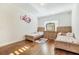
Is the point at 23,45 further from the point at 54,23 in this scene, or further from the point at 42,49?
the point at 54,23

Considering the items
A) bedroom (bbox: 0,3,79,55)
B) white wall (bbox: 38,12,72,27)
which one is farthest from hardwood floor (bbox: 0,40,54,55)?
white wall (bbox: 38,12,72,27)

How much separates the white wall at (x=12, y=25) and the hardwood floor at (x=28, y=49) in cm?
12

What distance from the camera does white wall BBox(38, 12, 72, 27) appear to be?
1735 millimetres

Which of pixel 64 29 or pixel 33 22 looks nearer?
pixel 64 29

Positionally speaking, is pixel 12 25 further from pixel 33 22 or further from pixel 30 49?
pixel 30 49

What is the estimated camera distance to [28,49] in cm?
185

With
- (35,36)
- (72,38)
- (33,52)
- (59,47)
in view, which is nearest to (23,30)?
(35,36)

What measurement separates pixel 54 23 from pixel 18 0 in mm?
906

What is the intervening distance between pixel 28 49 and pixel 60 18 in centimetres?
96

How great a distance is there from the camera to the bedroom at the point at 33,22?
174 centimetres

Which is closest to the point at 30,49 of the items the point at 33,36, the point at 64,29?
the point at 33,36

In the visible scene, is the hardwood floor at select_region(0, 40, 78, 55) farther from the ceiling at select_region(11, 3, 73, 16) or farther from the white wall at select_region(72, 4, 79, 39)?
the ceiling at select_region(11, 3, 73, 16)
